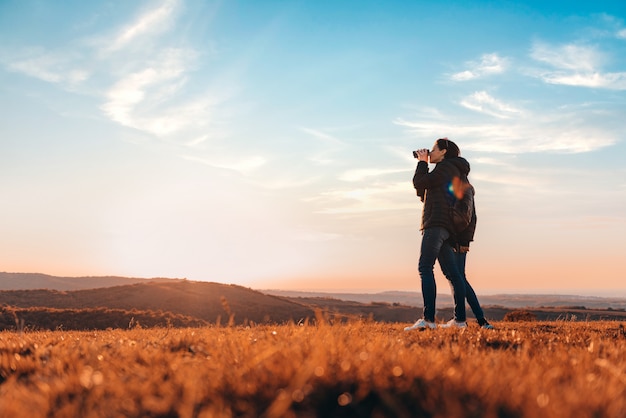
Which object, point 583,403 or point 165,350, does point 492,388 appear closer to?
point 583,403

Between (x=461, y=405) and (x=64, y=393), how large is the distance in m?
1.89

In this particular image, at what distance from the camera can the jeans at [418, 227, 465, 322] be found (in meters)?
7.75

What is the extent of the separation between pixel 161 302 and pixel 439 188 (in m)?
27.7

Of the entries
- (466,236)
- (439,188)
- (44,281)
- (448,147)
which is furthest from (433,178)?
(44,281)

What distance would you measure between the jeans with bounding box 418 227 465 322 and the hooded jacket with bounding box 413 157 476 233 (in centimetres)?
13

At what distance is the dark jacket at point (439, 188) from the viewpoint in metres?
7.78

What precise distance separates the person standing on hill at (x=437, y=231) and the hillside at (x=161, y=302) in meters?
21.4

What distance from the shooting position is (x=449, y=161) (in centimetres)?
793

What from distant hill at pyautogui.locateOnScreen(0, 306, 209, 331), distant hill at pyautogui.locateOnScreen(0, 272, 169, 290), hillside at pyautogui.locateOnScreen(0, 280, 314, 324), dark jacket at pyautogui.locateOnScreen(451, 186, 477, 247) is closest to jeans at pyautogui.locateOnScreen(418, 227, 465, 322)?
dark jacket at pyautogui.locateOnScreen(451, 186, 477, 247)

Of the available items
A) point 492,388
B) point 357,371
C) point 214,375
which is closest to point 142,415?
point 214,375

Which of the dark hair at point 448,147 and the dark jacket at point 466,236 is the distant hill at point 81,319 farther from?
the dark hair at point 448,147

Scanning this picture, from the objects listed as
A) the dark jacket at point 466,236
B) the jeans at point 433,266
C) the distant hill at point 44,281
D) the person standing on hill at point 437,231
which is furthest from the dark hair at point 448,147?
the distant hill at point 44,281

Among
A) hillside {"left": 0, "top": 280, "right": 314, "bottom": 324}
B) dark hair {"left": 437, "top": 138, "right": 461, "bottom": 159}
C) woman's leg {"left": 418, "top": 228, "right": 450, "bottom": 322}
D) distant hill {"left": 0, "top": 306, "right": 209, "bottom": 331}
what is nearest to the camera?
woman's leg {"left": 418, "top": 228, "right": 450, "bottom": 322}

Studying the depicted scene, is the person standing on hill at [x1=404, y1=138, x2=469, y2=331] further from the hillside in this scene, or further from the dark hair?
the hillside
